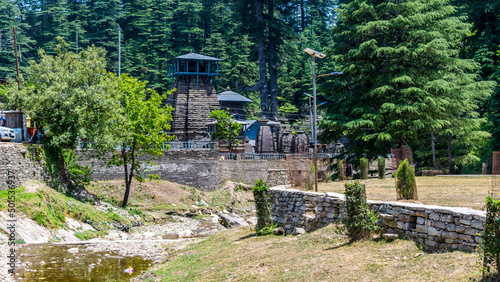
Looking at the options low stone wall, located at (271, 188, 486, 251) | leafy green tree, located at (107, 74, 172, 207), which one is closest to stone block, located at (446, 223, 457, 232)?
low stone wall, located at (271, 188, 486, 251)

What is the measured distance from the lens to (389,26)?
27.6 metres

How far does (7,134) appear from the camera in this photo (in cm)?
2166

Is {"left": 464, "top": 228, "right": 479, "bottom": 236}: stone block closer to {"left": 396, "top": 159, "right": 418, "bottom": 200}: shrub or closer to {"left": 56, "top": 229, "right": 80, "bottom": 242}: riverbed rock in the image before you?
{"left": 396, "top": 159, "right": 418, "bottom": 200}: shrub

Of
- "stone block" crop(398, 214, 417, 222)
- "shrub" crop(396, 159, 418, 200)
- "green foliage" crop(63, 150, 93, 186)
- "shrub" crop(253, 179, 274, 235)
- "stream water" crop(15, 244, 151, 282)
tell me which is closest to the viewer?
"stone block" crop(398, 214, 417, 222)

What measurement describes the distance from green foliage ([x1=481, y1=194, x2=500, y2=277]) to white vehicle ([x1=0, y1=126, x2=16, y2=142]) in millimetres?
20158

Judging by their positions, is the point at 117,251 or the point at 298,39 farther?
the point at 298,39

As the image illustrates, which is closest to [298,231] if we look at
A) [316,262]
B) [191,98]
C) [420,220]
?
[316,262]

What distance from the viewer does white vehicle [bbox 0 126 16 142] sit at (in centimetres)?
2153

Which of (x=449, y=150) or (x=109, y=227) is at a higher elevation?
(x=449, y=150)

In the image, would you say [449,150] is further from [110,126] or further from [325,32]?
[325,32]

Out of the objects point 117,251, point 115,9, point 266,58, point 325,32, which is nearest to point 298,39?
point 266,58

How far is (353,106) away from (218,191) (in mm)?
12635

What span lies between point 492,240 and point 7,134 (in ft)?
66.8

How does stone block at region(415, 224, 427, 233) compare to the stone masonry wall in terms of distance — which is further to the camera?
the stone masonry wall
